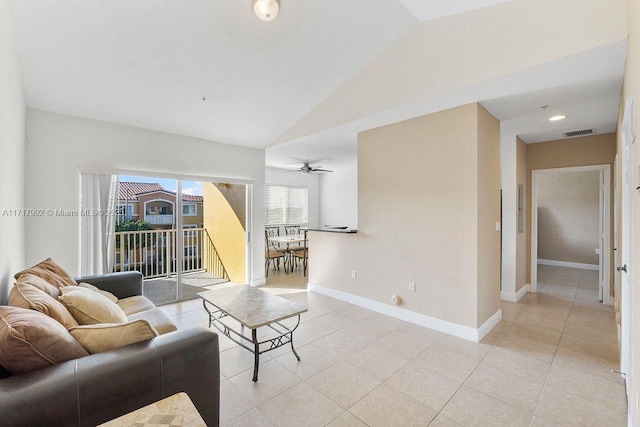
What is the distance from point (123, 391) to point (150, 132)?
353cm

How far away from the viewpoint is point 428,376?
7.66 feet

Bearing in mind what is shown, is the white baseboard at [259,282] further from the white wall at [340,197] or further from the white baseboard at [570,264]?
the white baseboard at [570,264]

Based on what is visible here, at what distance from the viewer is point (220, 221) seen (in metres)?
5.26

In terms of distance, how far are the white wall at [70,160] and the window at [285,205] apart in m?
3.48

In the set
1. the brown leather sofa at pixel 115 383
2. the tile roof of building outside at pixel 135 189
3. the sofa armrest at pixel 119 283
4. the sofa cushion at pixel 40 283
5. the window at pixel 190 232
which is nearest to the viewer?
the brown leather sofa at pixel 115 383

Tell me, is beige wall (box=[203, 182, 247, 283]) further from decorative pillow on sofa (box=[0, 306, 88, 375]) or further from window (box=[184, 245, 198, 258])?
decorative pillow on sofa (box=[0, 306, 88, 375])

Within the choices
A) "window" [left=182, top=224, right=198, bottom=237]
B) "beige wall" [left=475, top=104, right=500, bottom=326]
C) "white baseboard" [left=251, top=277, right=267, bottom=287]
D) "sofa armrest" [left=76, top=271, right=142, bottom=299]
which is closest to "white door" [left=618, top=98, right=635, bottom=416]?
"beige wall" [left=475, top=104, right=500, bottom=326]

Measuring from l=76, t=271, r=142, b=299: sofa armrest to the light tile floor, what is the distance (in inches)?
27.9

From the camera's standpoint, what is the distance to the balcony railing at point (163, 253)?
3.97m

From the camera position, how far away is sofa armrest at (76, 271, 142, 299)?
2.79m

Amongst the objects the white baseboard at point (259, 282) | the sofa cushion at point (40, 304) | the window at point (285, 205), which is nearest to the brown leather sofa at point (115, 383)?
the sofa cushion at point (40, 304)

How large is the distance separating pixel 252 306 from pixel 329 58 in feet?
8.39

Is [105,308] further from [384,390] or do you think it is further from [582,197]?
[582,197]

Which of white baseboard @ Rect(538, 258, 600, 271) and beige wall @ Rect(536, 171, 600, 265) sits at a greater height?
beige wall @ Rect(536, 171, 600, 265)
